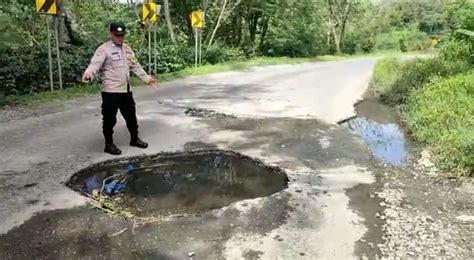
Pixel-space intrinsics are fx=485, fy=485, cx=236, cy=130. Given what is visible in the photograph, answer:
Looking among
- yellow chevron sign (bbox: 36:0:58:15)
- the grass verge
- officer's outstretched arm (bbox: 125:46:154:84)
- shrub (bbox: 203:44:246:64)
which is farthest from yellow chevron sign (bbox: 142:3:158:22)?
officer's outstretched arm (bbox: 125:46:154:84)

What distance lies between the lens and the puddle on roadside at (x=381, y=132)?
6930 millimetres

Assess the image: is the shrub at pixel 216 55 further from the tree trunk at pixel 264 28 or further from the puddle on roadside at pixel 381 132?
the puddle on roadside at pixel 381 132

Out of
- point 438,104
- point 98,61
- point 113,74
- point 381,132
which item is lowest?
point 381,132

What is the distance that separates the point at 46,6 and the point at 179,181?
6.65m

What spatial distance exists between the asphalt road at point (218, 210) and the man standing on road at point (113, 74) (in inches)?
18.7

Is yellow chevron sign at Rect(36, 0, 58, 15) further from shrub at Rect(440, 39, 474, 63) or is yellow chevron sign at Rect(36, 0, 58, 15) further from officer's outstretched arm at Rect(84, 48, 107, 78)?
shrub at Rect(440, 39, 474, 63)

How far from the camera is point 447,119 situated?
7.50 metres

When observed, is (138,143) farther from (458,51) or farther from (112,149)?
(458,51)

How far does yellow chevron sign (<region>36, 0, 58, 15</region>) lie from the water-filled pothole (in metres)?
5.66

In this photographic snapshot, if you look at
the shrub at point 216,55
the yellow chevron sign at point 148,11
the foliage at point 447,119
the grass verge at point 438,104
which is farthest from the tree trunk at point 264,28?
the foliage at point 447,119

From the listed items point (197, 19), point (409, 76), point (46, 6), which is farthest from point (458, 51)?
point (46, 6)

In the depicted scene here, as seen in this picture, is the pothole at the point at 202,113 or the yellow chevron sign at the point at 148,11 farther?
the yellow chevron sign at the point at 148,11

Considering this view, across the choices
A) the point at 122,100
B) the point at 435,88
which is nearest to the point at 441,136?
the point at 435,88

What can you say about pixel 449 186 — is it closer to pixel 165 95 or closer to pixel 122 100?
pixel 122 100
